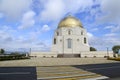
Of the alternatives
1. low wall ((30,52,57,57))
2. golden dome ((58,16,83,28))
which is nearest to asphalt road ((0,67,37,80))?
low wall ((30,52,57,57))

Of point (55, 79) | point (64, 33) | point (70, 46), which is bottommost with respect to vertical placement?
point (55, 79)

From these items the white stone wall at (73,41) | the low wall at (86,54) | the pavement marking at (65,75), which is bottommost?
the pavement marking at (65,75)

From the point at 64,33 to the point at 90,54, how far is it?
1277 centimetres

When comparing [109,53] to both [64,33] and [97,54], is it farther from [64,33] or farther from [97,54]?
[64,33]

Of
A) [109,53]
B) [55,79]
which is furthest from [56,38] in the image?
[55,79]

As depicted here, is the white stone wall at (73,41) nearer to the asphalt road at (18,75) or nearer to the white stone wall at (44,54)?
the white stone wall at (44,54)

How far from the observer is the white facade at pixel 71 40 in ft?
252

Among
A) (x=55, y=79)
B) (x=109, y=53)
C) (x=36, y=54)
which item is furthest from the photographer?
(x=36, y=54)

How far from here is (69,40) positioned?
77.6 m

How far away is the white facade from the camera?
7675 cm

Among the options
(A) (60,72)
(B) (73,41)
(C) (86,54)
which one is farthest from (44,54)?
(A) (60,72)

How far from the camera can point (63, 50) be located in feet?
253

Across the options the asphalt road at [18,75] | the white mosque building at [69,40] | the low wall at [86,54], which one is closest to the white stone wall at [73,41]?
the white mosque building at [69,40]

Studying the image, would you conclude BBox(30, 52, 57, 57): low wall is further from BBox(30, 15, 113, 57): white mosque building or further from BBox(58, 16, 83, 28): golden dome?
BBox(58, 16, 83, 28): golden dome
